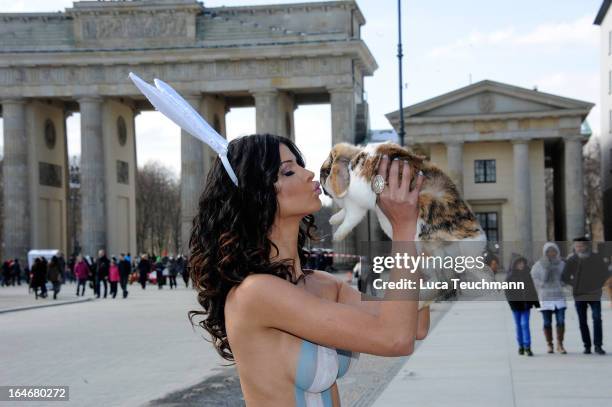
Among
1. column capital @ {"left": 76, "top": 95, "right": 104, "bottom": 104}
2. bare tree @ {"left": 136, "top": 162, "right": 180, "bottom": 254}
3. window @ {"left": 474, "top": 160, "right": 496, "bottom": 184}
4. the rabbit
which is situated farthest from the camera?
bare tree @ {"left": 136, "top": 162, "right": 180, "bottom": 254}

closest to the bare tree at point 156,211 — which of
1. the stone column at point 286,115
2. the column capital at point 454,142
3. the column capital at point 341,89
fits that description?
the stone column at point 286,115

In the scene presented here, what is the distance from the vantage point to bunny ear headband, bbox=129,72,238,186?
3.12 m

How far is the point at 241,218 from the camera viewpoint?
10.4ft

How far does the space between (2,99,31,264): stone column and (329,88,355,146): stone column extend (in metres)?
20.5

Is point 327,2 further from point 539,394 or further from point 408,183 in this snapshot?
point 408,183

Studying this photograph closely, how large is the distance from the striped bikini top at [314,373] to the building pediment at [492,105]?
190 ft

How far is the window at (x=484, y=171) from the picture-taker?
64250 millimetres

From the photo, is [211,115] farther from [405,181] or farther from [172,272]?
[405,181]

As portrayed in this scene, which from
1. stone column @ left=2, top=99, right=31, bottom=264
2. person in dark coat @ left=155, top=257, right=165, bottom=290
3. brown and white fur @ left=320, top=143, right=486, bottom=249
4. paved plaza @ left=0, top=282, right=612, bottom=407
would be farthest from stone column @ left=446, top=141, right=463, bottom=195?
brown and white fur @ left=320, top=143, right=486, bottom=249

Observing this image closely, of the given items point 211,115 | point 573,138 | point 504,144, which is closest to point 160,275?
point 504,144

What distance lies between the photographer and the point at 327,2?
69.4 metres

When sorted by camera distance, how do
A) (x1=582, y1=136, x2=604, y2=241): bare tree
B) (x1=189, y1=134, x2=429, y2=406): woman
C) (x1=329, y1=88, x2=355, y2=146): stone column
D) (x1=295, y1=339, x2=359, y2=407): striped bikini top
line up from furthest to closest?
(x1=582, y1=136, x2=604, y2=241): bare tree
(x1=329, y1=88, x2=355, y2=146): stone column
(x1=295, y1=339, x2=359, y2=407): striped bikini top
(x1=189, y1=134, x2=429, y2=406): woman

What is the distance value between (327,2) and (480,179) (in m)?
15.9

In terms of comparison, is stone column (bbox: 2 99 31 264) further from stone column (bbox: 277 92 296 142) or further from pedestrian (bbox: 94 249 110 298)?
pedestrian (bbox: 94 249 110 298)
